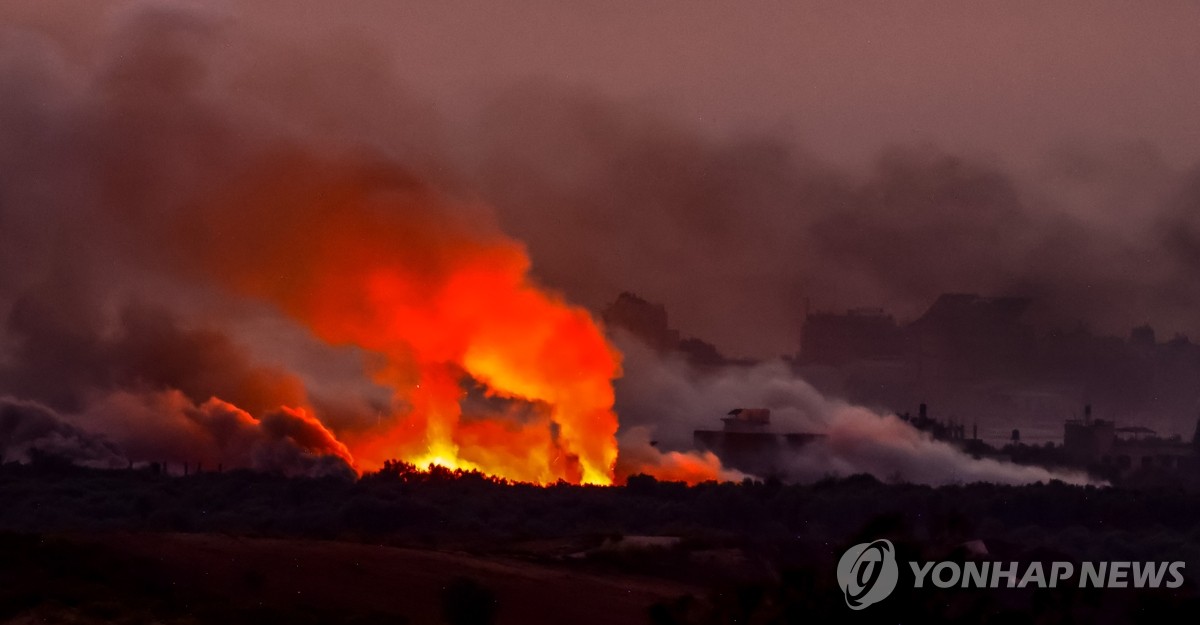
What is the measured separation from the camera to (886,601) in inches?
2210

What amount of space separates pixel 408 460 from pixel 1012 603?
62.5 meters

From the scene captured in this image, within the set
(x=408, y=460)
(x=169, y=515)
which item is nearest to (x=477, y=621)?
(x=169, y=515)

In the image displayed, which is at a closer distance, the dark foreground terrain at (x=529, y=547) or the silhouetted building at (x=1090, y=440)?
the dark foreground terrain at (x=529, y=547)
